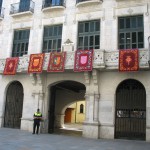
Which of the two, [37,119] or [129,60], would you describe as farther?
[37,119]

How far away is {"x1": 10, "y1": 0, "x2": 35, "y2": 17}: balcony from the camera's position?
21.2m

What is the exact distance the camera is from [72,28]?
1923 cm

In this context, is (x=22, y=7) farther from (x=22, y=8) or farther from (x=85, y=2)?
(x=85, y=2)

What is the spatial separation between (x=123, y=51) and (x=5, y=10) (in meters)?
13.0

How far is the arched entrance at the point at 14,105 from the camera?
20.6 meters

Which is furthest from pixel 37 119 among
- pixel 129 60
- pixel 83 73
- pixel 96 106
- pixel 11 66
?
pixel 129 60

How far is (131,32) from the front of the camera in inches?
693

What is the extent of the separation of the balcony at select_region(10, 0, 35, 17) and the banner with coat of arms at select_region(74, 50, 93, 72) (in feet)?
23.0

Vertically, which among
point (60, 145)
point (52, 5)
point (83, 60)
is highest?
point (52, 5)

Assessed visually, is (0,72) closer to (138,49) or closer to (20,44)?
(20,44)

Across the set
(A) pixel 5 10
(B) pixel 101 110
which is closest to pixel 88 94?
(B) pixel 101 110

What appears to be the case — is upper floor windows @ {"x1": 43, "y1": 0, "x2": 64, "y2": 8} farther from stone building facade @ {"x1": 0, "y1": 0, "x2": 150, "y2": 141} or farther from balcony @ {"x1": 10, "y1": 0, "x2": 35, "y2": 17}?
balcony @ {"x1": 10, "y1": 0, "x2": 35, "y2": 17}

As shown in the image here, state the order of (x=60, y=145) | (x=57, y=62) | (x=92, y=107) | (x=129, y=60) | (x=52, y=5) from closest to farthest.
Result: (x=60, y=145), (x=129, y=60), (x=92, y=107), (x=57, y=62), (x=52, y=5)

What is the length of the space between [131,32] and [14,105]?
1178 centimetres
